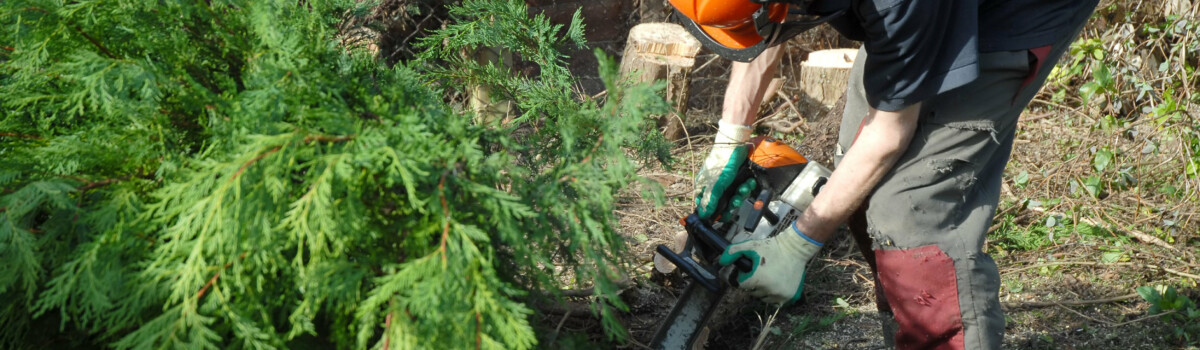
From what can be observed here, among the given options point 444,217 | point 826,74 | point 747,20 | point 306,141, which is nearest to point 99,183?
point 306,141

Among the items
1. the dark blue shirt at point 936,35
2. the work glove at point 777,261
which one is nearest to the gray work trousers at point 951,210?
the dark blue shirt at point 936,35

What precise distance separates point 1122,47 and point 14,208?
5.05 metres

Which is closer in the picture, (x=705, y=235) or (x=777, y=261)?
(x=777, y=261)

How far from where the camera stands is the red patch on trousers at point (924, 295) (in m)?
2.24

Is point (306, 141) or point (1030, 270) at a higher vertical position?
point (306, 141)

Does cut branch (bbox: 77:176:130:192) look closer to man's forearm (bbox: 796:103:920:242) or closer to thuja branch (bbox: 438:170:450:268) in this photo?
thuja branch (bbox: 438:170:450:268)

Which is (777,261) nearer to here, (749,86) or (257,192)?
(749,86)

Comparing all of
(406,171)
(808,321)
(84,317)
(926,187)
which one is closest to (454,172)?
(406,171)

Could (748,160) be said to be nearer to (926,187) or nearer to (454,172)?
(926,187)

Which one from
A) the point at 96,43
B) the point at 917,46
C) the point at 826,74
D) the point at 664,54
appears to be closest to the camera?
the point at 96,43

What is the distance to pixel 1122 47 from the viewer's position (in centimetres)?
433

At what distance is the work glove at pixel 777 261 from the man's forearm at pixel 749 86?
2.18ft

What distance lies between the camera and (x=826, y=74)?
4668 mm

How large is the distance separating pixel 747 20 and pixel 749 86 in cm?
92
